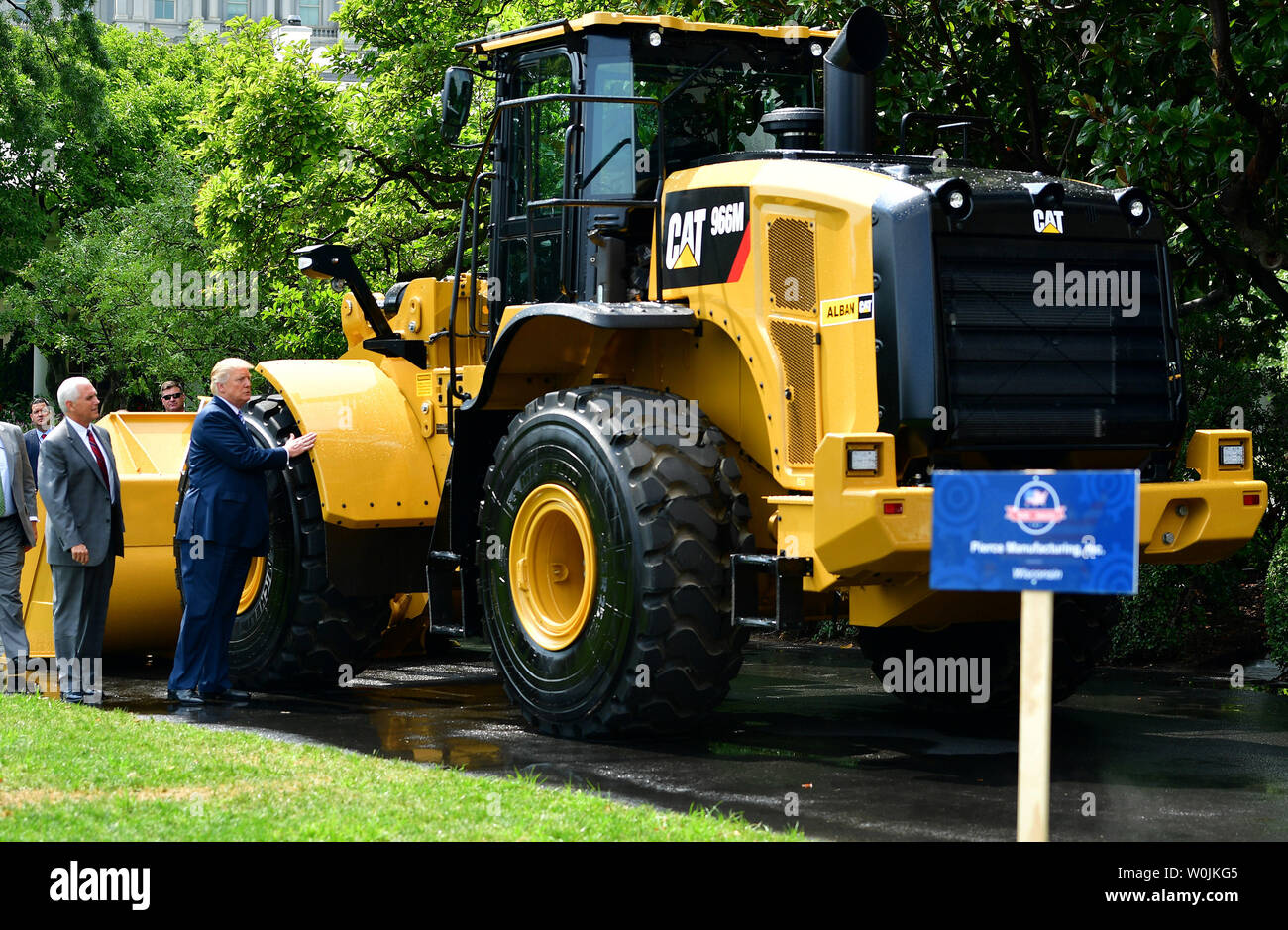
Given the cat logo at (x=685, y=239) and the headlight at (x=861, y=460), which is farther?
the cat logo at (x=685, y=239)

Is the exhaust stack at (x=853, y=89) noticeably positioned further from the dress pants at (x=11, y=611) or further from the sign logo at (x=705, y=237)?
the dress pants at (x=11, y=611)

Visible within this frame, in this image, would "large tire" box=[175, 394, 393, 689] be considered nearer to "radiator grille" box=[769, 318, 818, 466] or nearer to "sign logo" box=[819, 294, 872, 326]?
"radiator grille" box=[769, 318, 818, 466]

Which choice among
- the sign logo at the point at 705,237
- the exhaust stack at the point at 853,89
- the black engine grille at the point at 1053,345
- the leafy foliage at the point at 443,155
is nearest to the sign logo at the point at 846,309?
the black engine grille at the point at 1053,345

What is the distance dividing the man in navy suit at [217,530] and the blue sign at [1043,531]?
590cm

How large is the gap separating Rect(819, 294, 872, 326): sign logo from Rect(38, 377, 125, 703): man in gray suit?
16.4 ft

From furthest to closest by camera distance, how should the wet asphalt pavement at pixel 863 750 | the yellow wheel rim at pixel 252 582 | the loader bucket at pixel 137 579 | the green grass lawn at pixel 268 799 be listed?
the loader bucket at pixel 137 579, the yellow wheel rim at pixel 252 582, the wet asphalt pavement at pixel 863 750, the green grass lawn at pixel 268 799

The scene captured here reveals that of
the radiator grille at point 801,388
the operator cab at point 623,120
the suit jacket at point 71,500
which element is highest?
the operator cab at point 623,120

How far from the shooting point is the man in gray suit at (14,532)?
11.6 m

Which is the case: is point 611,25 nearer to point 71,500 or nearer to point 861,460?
point 861,460

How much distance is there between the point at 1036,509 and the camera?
5273 mm

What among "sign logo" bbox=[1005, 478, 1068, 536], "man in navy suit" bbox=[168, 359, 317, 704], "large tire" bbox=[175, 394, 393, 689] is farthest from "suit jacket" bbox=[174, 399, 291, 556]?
"sign logo" bbox=[1005, 478, 1068, 536]

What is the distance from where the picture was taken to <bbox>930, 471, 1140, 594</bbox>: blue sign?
5.20 meters

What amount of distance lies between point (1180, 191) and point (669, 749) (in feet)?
19.8
